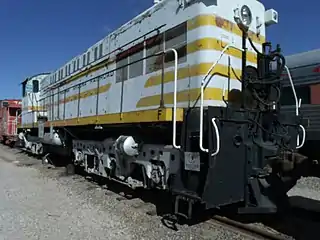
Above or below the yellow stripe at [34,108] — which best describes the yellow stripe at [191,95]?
below

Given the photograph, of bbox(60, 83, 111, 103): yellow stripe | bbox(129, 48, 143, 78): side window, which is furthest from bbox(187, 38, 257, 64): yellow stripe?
bbox(60, 83, 111, 103): yellow stripe

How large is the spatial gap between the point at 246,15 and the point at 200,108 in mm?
1964

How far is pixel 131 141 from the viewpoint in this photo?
251 inches

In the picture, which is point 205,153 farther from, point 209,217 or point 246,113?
point 209,217

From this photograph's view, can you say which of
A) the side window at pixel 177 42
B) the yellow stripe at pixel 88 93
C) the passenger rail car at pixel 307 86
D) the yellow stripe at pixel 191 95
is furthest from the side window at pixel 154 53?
the passenger rail car at pixel 307 86

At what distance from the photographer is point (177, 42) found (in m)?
5.63

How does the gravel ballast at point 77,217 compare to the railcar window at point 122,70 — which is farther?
the railcar window at point 122,70

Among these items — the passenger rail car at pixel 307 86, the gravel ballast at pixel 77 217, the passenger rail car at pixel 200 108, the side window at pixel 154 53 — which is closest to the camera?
the passenger rail car at pixel 200 108

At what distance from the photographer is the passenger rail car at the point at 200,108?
4.64 metres

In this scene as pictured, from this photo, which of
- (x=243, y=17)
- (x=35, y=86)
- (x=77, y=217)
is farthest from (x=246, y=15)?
(x=35, y=86)

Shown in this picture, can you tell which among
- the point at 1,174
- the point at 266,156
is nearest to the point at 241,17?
the point at 266,156

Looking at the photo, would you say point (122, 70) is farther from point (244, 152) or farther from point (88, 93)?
point (244, 152)

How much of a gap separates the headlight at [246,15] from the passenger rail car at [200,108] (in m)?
0.02

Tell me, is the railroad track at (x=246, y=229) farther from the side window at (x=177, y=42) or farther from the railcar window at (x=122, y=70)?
the railcar window at (x=122, y=70)
